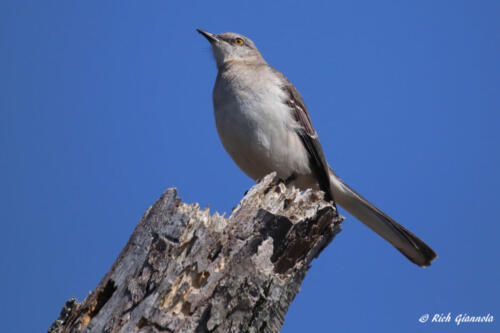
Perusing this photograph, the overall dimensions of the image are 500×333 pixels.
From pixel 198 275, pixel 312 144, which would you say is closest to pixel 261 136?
pixel 312 144

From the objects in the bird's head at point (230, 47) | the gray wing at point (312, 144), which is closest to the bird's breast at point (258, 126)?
the gray wing at point (312, 144)

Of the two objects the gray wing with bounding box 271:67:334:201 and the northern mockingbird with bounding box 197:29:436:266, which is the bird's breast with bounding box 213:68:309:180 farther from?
the gray wing with bounding box 271:67:334:201

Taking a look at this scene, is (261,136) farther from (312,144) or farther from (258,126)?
(312,144)

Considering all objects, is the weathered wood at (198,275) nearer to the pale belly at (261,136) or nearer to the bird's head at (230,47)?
the pale belly at (261,136)

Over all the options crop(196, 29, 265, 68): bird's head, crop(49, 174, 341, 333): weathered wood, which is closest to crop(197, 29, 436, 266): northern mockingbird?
crop(196, 29, 265, 68): bird's head

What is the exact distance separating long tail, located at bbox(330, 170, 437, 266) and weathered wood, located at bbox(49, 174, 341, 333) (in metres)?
2.89

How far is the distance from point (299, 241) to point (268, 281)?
63 centimetres

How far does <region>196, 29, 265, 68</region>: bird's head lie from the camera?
28.5 ft

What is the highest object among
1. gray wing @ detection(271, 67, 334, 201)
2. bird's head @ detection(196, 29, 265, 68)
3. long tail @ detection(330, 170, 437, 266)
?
bird's head @ detection(196, 29, 265, 68)

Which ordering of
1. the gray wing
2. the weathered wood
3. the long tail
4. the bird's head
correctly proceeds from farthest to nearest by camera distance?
the bird's head → the gray wing → the long tail → the weathered wood

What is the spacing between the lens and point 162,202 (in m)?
4.31

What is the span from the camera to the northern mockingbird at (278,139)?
692cm

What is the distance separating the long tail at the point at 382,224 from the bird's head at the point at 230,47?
2521mm

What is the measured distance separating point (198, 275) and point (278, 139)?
346 centimetres
